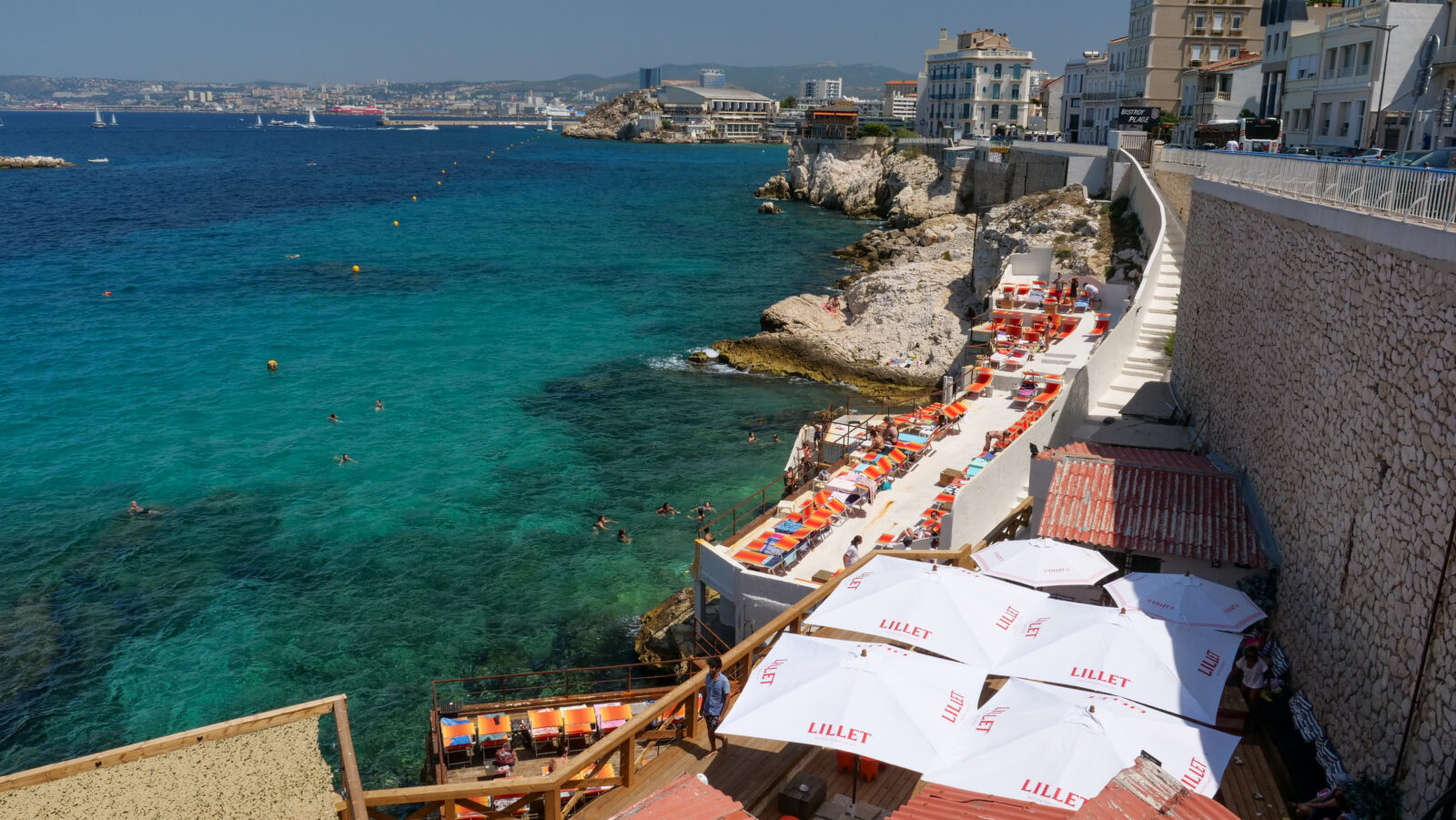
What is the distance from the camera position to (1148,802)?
6.09m

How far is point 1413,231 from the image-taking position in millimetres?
8500

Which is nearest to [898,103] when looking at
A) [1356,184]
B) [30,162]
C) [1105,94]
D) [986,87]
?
[986,87]

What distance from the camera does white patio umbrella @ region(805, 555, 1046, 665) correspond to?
9273mm

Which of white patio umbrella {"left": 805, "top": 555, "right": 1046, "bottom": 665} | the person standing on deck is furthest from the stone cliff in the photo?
the person standing on deck

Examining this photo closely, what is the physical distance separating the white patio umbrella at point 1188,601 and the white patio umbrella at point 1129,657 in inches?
20.8

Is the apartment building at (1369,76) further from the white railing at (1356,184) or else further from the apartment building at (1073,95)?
the apartment building at (1073,95)

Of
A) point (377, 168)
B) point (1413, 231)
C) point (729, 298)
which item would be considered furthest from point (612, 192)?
point (1413, 231)

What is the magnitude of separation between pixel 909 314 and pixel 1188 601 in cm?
2598

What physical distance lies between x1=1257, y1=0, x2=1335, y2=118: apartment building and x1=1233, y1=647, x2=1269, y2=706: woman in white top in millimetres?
35491

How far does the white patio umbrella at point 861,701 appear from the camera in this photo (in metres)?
7.52

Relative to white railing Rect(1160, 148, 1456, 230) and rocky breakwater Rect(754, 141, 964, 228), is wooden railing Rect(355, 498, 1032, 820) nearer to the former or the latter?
white railing Rect(1160, 148, 1456, 230)

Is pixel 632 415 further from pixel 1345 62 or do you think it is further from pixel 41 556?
pixel 1345 62

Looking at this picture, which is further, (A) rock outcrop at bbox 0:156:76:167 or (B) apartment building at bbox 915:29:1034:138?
(A) rock outcrop at bbox 0:156:76:167

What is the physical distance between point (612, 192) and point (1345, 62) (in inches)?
3039
